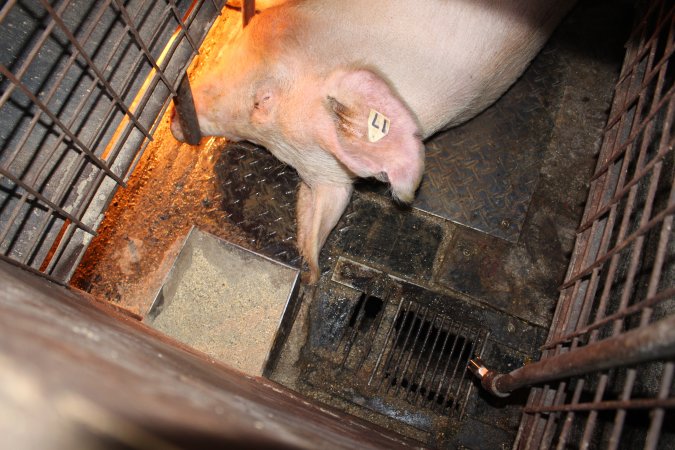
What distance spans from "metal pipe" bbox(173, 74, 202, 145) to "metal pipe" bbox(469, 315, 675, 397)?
6.70ft

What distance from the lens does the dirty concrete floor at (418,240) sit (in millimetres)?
2734

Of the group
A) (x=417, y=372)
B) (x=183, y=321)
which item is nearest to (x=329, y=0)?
(x=183, y=321)

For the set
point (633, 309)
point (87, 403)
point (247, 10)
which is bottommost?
point (87, 403)

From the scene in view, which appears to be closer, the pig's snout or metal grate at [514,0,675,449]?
metal grate at [514,0,675,449]

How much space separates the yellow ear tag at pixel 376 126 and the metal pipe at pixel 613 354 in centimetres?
114

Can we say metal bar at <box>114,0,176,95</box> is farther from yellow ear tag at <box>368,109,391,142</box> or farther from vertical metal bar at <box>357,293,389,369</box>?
vertical metal bar at <box>357,293,389,369</box>

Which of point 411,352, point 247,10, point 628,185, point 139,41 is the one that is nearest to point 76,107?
point 139,41

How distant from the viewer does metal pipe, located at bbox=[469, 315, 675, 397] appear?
3.71 ft

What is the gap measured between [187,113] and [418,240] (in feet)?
5.13

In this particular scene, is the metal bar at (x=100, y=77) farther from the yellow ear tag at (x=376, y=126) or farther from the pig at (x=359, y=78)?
the yellow ear tag at (x=376, y=126)

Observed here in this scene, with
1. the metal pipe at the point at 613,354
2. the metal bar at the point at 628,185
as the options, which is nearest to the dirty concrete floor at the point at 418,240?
the metal bar at the point at 628,185

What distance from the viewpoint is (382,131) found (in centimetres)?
211

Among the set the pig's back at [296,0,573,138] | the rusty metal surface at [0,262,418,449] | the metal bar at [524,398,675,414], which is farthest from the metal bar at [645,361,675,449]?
the pig's back at [296,0,573,138]

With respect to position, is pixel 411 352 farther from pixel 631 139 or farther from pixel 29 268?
pixel 29 268
